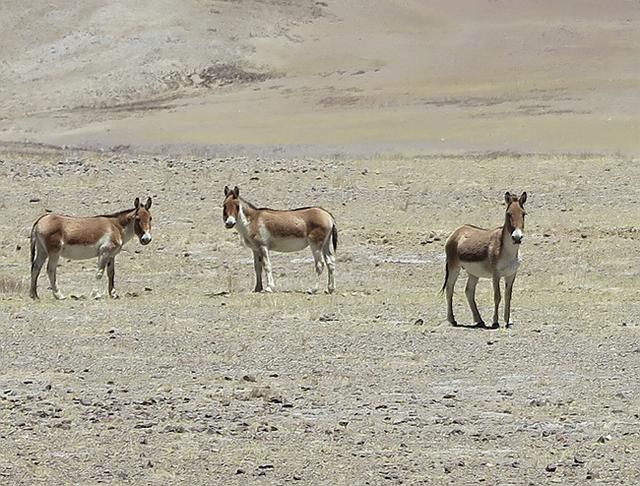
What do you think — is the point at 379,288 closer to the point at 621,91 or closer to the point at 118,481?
the point at 118,481

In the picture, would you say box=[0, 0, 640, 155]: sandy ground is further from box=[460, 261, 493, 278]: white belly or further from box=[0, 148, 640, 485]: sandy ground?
box=[460, 261, 493, 278]: white belly

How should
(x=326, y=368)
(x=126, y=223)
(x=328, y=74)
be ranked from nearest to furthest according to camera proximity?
(x=326, y=368) < (x=126, y=223) < (x=328, y=74)

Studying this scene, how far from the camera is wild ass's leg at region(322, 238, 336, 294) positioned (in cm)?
2069

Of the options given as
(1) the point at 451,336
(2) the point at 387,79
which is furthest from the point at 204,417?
(2) the point at 387,79

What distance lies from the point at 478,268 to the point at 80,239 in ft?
18.9

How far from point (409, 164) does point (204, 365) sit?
22.1 meters

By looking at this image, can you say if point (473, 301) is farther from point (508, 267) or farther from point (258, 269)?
point (258, 269)

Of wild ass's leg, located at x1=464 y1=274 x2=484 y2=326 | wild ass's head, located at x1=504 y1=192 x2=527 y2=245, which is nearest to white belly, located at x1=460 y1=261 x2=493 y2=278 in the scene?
wild ass's leg, located at x1=464 y1=274 x2=484 y2=326

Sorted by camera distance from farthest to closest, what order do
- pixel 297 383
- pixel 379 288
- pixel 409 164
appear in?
pixel 409 164, pixel 379 288, pixel 297 383

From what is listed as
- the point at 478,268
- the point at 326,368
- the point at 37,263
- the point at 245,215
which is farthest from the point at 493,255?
the point at 37,263

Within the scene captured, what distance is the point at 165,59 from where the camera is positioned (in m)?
78.2

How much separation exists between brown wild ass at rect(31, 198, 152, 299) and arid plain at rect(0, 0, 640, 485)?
0.86 meters

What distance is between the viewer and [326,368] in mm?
13617

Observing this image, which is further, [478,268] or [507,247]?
[478,268]
